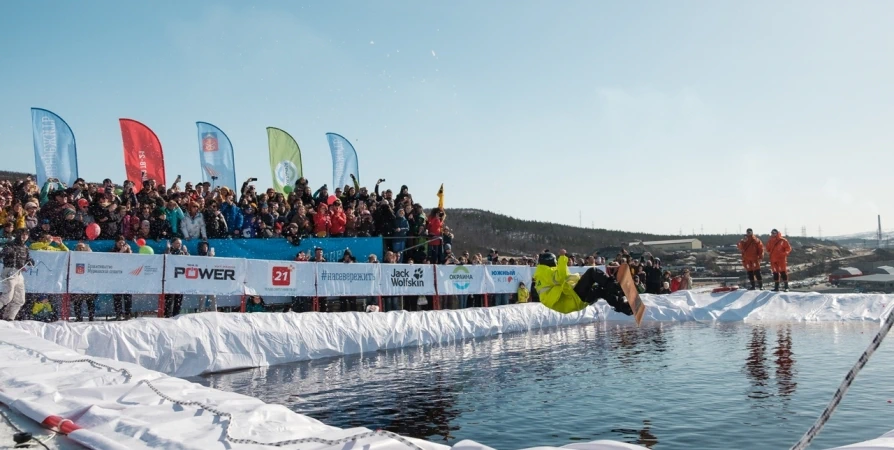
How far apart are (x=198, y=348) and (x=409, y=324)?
5.95 meters

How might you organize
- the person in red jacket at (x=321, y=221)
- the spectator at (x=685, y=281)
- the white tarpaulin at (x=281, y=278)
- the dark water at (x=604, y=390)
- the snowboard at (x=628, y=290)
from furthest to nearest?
the spectator at (x=685, y=281) → the person in red jacket at (x=321, y=221) → the white tarpaulin at (x=281, y=278) → the snowboard at (x=628, y=290) → the dark water at (x=604, y=390)

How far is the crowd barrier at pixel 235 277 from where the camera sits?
44.3 ft

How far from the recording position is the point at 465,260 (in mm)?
21500

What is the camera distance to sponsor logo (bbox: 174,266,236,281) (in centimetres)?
1497

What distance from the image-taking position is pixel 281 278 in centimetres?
1662

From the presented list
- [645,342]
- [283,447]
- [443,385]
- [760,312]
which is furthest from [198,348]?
[760,312]

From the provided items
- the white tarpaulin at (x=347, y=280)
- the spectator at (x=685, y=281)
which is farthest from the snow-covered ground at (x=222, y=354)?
the spectator at (x=685, y=281)

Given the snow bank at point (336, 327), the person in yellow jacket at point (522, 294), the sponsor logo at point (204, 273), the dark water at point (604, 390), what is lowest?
the dark water at point (604, 390)

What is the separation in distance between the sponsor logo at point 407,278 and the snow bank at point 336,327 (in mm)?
853

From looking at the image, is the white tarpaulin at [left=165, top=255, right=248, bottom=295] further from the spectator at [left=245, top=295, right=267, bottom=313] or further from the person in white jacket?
the person in white jacket

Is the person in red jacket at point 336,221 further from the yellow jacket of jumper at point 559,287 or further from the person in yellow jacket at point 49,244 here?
the yellow jacket of jumper at point 559,287

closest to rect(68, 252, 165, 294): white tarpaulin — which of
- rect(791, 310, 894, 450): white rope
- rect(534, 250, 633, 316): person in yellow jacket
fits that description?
rect(534, 250, 633, 316): person in yellow jacket

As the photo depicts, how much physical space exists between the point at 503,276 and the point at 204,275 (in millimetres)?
10193

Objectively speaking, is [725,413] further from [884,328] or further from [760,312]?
[760,312]
